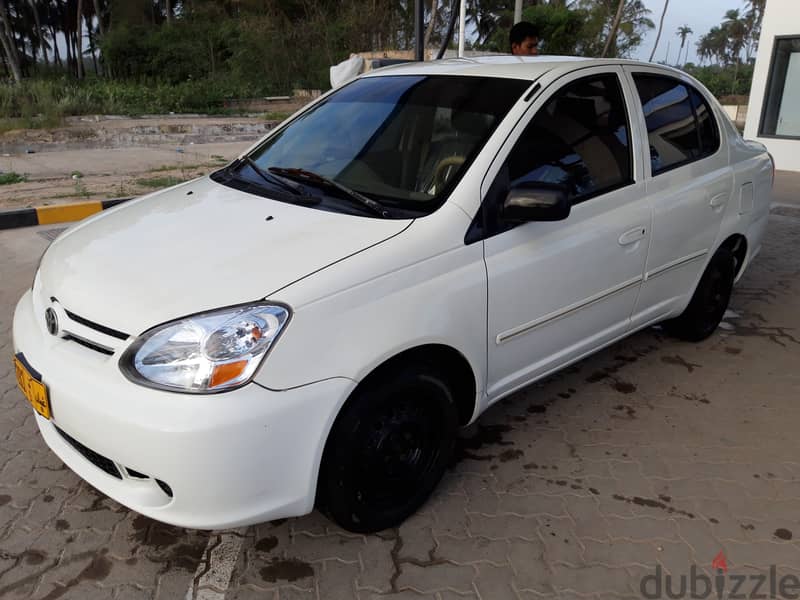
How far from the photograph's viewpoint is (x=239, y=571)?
2275mm

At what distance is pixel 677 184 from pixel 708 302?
1.03 m

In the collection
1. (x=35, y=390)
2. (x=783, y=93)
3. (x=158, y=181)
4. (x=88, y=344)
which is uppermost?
(x=783, y=93)

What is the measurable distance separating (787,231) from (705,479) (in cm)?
550

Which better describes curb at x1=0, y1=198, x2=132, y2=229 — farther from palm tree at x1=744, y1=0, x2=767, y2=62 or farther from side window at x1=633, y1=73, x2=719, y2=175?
palm tree at x1=744, y1=0, x2=767, y2=62

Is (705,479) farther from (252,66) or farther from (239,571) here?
(252,66)

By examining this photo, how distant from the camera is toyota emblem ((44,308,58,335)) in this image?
2252mm

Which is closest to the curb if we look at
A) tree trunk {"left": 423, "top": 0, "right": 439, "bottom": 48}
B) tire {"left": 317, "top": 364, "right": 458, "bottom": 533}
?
tire {"left": 317, "top": 364, "right": 458, "bottom": 533}

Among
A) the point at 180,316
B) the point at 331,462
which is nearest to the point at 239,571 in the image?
the point at 331,462

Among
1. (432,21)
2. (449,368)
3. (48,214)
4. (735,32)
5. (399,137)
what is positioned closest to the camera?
(449,368)

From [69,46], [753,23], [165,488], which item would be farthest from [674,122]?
[753,23]

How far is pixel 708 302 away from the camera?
401 centimetres

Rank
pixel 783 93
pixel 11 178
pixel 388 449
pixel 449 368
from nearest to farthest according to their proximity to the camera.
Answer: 1. pixel 388 449
2. pixel 449 368
3. pixel 11 178
4. pixel 783 93

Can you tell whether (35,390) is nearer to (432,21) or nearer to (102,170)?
(102,170)
